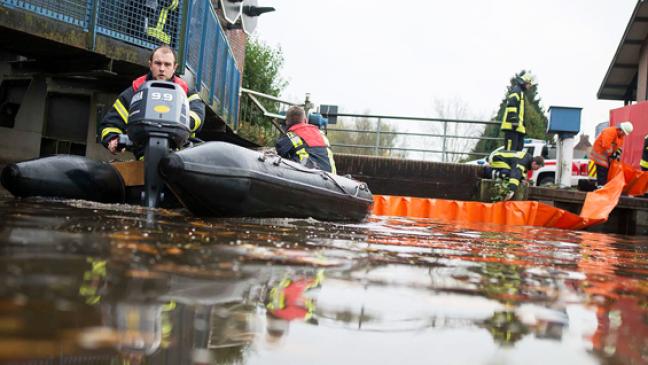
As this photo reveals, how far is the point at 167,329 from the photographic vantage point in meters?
1.02

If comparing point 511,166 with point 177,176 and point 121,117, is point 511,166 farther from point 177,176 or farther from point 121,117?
point 177,176

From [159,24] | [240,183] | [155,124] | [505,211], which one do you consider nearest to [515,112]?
[505,211]

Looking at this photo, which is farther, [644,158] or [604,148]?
[644,158]

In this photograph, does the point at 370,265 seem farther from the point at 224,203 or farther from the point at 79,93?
the point at 79,93

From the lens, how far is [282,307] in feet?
4.33

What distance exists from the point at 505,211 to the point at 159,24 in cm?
612

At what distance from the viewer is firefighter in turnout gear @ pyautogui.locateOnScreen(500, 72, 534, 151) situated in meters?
11.3

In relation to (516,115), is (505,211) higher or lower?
lower

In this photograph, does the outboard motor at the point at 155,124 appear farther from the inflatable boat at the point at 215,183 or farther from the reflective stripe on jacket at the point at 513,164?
the reflective stripe on jacket at the point at 513,164

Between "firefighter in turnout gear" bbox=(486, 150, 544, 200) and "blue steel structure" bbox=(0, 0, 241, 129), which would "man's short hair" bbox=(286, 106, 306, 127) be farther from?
"firefighter in turnout gear" bbox=(486, 150, 544, 200)

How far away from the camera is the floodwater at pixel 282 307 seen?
945 mm

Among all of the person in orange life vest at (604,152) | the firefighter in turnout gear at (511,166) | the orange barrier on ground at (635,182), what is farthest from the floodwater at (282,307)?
the person in orange life vest at (604,152)

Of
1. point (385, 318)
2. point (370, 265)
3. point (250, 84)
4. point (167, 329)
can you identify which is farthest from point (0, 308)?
point (250, 84)

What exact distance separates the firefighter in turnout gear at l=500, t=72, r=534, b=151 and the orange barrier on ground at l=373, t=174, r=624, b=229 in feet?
5.35
